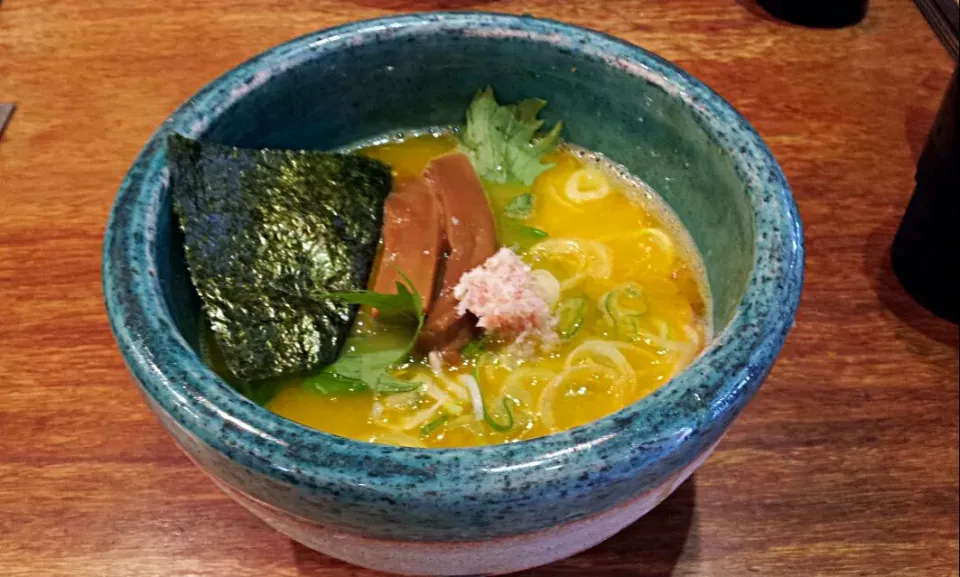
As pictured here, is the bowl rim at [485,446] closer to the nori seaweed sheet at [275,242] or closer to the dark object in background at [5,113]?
the nori seaweed sheet at [275,242]

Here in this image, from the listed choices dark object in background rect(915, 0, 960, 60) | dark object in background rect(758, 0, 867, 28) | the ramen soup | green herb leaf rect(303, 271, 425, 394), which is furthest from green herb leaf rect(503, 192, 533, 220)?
dark object in background rect(915, 0, 960, 60)

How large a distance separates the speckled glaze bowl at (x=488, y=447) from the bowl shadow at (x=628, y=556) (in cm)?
15

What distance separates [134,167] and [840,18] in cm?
151

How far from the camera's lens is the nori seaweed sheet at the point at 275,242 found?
0.91 meters

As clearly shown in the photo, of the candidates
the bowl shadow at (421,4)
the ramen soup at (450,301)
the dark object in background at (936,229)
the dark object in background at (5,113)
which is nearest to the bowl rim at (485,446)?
the ramen soup at (450,301)

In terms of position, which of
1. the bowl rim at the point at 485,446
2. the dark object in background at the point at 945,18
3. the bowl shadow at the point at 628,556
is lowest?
the bowl shadow at the point at 628,556

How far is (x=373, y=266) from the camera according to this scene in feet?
3.49

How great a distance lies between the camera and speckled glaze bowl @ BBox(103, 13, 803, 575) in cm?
62

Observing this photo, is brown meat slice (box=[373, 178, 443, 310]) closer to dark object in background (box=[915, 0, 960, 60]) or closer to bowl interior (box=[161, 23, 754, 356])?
bowl interior (box=[161, 23, 754, 356])

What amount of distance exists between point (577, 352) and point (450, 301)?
17 cm

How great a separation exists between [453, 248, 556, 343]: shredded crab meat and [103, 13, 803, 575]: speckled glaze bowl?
21cm

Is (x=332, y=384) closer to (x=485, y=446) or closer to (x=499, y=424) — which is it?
(x=499, y=424)

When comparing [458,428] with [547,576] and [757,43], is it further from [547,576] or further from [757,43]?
[757,43]

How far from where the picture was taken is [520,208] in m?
1.15
